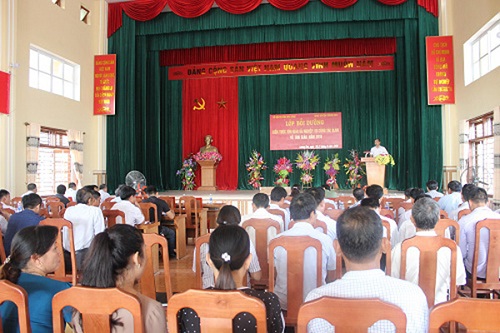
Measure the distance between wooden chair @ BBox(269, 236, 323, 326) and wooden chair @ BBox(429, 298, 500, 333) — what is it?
103 cm

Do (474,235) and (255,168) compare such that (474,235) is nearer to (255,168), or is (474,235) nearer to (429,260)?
(429,260)

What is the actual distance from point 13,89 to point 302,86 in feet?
25.2

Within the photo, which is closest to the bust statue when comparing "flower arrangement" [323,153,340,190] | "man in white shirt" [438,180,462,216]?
"flower arrangement" [323,153,340,190]

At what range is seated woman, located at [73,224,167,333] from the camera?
1.32 metres

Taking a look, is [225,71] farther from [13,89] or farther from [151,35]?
[13,89]

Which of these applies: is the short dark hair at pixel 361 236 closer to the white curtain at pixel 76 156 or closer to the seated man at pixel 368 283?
the seated man at pixel 368 283

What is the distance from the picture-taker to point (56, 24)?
9164mm

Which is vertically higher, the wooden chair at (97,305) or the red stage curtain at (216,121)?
the red stage curtain at (216,121)

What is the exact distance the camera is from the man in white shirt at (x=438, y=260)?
215cm

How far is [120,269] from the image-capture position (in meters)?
1.44

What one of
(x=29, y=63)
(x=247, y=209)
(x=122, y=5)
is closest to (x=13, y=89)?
(x=29, y=63)

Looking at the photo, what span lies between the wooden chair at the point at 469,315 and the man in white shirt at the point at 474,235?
1942 millimetres

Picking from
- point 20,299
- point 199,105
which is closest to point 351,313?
point 20,299

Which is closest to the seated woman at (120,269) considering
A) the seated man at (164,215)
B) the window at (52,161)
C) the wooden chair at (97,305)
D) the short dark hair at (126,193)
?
the wooden chair at (97,305)
